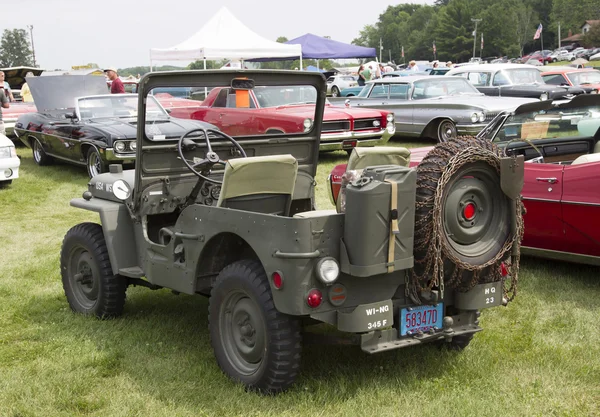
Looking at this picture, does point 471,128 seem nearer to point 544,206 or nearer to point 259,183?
point 544,206

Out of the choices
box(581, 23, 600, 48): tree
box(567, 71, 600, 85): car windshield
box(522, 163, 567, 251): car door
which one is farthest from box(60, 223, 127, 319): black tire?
box(581, 23, 600, 48): tree

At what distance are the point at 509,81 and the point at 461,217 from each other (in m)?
14.5

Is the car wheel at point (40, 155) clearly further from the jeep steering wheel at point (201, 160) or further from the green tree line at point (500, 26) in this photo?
the green tree line at point (500, 26)

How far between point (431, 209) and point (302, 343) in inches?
39.8

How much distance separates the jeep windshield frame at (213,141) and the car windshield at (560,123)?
7.91 feet

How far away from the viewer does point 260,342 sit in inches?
157

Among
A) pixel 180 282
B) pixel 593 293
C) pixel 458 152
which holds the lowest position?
pixel 593 293

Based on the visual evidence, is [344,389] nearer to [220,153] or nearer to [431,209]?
[431,209]

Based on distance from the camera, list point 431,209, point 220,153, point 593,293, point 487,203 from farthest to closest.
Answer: point 593,293 < point 220,153 < point 487,203 < point 431,209

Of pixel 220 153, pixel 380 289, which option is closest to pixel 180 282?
pixel 220 153

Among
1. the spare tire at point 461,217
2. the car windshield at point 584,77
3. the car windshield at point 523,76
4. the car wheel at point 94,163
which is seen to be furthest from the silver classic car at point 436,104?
the spare tire at point 461,217

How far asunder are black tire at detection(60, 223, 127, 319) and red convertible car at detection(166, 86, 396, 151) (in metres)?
1.15

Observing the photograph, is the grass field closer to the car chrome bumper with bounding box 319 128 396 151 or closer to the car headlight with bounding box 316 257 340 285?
the car headlight with bounding box 316 257 340 285

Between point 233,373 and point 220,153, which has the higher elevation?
point 220,153
